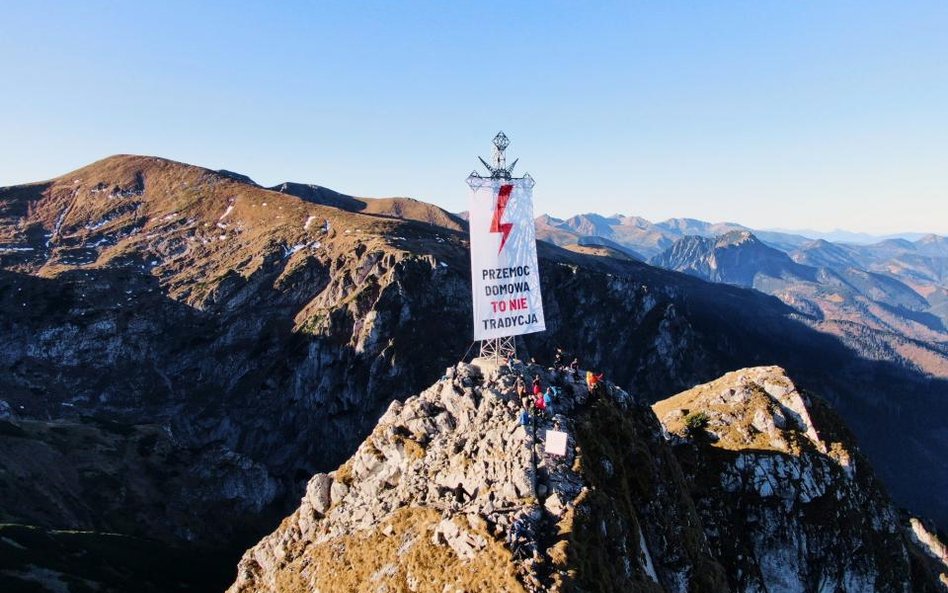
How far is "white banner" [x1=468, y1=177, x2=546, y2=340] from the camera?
3984cm

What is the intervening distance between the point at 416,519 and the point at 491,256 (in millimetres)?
18830

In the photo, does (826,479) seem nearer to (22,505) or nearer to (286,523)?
(286,523)

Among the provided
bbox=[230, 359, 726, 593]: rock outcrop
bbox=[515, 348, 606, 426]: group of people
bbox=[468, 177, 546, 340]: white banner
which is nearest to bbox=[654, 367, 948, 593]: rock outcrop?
bbox=[230, 359, 726, 593]: rock outcrop

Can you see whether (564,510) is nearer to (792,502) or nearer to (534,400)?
(534,400)

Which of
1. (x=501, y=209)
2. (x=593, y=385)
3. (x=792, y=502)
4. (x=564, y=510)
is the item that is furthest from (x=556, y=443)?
(x=792, y=502)

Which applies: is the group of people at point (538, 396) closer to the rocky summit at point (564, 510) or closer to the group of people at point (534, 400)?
the group of people at point (534, 400)

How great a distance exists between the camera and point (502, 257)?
40719 mm

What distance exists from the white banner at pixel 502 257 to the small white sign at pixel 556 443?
926 cm

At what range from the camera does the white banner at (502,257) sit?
131 ft

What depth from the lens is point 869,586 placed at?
203 feet

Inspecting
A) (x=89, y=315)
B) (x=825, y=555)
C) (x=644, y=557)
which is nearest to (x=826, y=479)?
(x=825, y=555)

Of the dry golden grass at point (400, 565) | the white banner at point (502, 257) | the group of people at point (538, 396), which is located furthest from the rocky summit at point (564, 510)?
the white banner at point (502, 257)

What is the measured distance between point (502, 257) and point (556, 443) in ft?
47.2

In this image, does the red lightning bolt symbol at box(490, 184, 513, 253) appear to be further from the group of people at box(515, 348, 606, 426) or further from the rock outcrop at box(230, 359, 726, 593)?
the group of people at box(515, 348, 606, 426)
